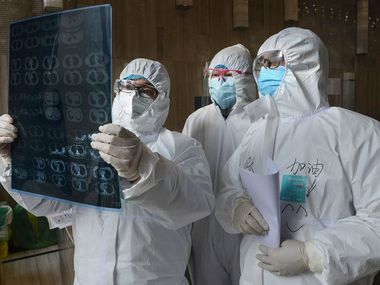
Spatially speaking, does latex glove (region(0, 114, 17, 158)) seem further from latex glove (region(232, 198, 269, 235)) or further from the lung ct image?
latex glove (region(232, 198, 269, 235))

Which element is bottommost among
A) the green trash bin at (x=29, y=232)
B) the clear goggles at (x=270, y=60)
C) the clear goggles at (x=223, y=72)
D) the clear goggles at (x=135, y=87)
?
the green trash bin at (x=29, y=232)

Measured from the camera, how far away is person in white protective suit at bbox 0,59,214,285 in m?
0.81

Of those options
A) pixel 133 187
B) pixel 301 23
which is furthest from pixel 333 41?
pixel 133 187

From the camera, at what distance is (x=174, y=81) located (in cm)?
212

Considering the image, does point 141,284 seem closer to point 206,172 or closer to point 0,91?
point 206,172

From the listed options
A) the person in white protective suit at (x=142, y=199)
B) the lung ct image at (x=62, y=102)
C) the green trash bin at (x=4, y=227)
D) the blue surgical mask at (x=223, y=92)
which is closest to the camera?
the lung ct image at (x=62, y=102)

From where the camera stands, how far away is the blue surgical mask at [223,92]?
175 centimetres

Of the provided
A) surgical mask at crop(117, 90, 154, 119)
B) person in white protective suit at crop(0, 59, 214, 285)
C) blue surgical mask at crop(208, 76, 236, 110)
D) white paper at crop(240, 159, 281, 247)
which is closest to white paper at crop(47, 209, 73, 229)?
person in white protective suit at crop(0, 59, 214, 285)

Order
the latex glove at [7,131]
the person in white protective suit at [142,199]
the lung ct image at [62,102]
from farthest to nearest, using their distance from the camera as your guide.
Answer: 1. the latex glove at [7,131]
2. the person in white protective suit at [142,199]
3. the lung ct image at [62,102]

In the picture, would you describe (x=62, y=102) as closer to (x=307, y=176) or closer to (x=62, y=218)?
(x=62, y=218)

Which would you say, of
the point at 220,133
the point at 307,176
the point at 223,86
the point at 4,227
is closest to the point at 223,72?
the point at 223,86

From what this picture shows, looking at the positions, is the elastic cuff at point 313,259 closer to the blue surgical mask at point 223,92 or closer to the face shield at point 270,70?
the face shield at point 270,70

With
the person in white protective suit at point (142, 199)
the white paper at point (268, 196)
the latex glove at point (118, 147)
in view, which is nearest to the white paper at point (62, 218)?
the person in white protective suit at point (142, 199)

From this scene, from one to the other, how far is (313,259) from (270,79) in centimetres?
51
